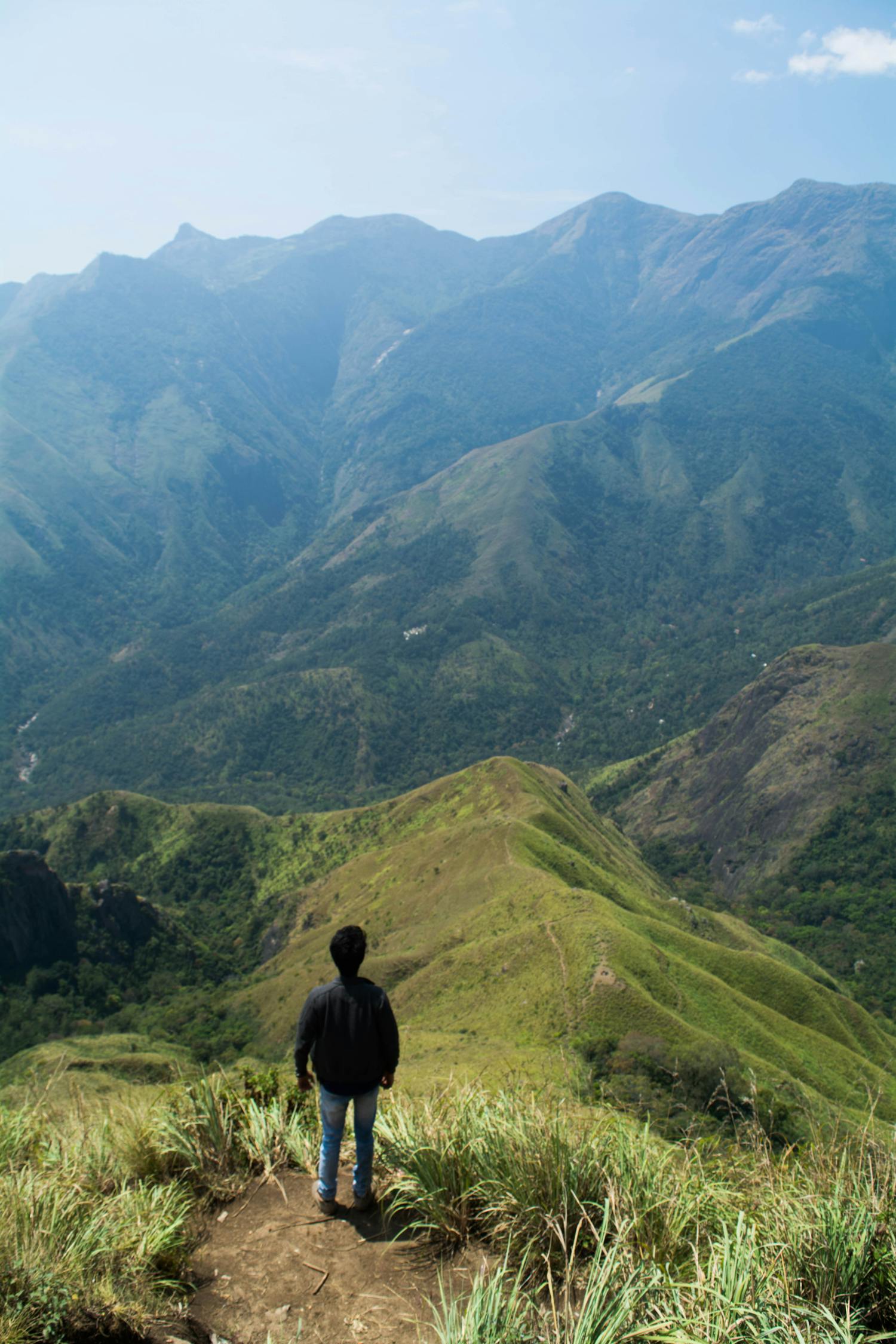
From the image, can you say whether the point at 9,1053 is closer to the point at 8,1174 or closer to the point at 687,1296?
the point at 8,1174

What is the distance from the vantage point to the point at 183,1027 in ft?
223

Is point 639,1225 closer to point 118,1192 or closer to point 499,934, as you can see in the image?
point 118,1192

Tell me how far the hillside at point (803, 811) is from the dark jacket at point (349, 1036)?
3718 inches

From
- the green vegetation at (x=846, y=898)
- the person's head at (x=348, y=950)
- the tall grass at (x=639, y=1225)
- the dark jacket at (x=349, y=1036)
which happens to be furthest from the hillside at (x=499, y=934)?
the green vegetation at (x=846, y=898)

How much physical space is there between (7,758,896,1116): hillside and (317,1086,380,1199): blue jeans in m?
4.52

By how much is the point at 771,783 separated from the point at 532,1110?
130898 millimetres

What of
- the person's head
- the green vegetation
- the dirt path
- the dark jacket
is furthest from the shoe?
the green vegetation

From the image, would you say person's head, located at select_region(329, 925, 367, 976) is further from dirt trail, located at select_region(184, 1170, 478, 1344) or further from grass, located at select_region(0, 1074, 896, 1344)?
dirt trail, located at select_region(184, 1170, 478, 1344)

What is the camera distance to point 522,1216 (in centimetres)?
784

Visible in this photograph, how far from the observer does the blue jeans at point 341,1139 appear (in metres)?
8.81

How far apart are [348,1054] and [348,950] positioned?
1.13 metres

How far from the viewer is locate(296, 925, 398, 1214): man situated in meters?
8.81

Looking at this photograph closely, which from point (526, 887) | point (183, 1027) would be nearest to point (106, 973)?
point (183, 1027)

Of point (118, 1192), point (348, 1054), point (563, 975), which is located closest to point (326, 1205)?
point (348, 1054)
